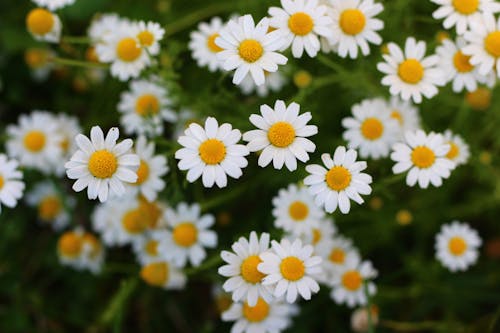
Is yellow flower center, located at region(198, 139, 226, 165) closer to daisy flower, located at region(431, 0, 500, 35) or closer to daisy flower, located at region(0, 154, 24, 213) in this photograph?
daisy flower, located at region(0, 154, 24, 213)

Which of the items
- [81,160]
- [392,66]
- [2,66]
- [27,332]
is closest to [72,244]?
[27,332]

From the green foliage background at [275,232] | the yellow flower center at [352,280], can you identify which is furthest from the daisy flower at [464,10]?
the yellow flower center at [352,280]

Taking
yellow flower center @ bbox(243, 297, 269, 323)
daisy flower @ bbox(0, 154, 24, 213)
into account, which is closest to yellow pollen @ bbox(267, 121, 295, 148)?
yellow flower center @ bbox(243, 297, 269, 323)

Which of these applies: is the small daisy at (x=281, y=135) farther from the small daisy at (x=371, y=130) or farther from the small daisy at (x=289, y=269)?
the small daisy at (x=371, y=130)

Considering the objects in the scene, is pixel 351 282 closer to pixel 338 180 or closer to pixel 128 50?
pixel 338 180

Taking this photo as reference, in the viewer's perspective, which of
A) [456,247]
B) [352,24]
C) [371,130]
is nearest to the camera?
[352,24]

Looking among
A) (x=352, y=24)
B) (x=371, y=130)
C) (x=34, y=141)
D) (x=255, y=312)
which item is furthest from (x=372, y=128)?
(x=34, y=141)

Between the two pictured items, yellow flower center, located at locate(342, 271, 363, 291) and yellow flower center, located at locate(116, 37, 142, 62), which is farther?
yellow flower center, located at locate(342, 271, 363, 291)
